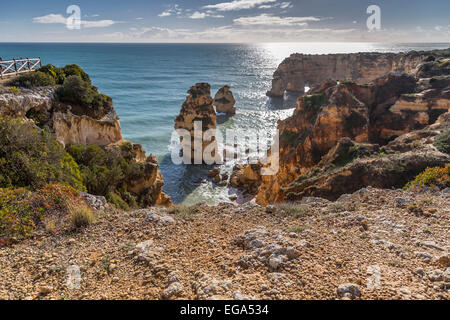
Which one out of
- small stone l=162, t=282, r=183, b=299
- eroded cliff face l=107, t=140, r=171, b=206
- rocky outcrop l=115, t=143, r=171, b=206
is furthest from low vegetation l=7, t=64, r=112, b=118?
small stone l=162, t=282, r=183, b=299

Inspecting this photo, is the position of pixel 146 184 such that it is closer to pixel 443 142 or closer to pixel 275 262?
pixel 275 262

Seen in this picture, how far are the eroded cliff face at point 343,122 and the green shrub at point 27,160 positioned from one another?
11584 millimetres

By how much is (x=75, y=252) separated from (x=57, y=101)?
13100 mm

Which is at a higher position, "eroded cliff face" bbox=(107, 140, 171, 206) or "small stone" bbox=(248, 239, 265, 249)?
"small stone" bbox=(248, 239, 265, 249)

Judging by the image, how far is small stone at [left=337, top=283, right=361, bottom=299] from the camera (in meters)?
4.07

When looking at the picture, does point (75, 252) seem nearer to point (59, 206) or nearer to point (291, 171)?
point (59, 206)

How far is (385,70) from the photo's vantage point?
65000mm

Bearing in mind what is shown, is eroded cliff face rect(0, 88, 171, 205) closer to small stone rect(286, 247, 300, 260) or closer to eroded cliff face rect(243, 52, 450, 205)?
eroded cliff face rect(243, 52, 450, 205)

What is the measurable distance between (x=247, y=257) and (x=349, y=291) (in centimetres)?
192

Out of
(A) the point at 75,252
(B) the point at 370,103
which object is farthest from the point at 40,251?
(B) the point at 370,103

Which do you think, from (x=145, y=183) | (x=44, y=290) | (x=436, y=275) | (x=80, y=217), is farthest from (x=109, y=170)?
(x=436, y=275)

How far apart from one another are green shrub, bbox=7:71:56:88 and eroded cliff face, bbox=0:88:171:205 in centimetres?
47

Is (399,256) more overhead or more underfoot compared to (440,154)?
more underfoot

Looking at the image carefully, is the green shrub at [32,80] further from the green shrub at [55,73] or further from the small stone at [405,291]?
the small stone at [405,291]
